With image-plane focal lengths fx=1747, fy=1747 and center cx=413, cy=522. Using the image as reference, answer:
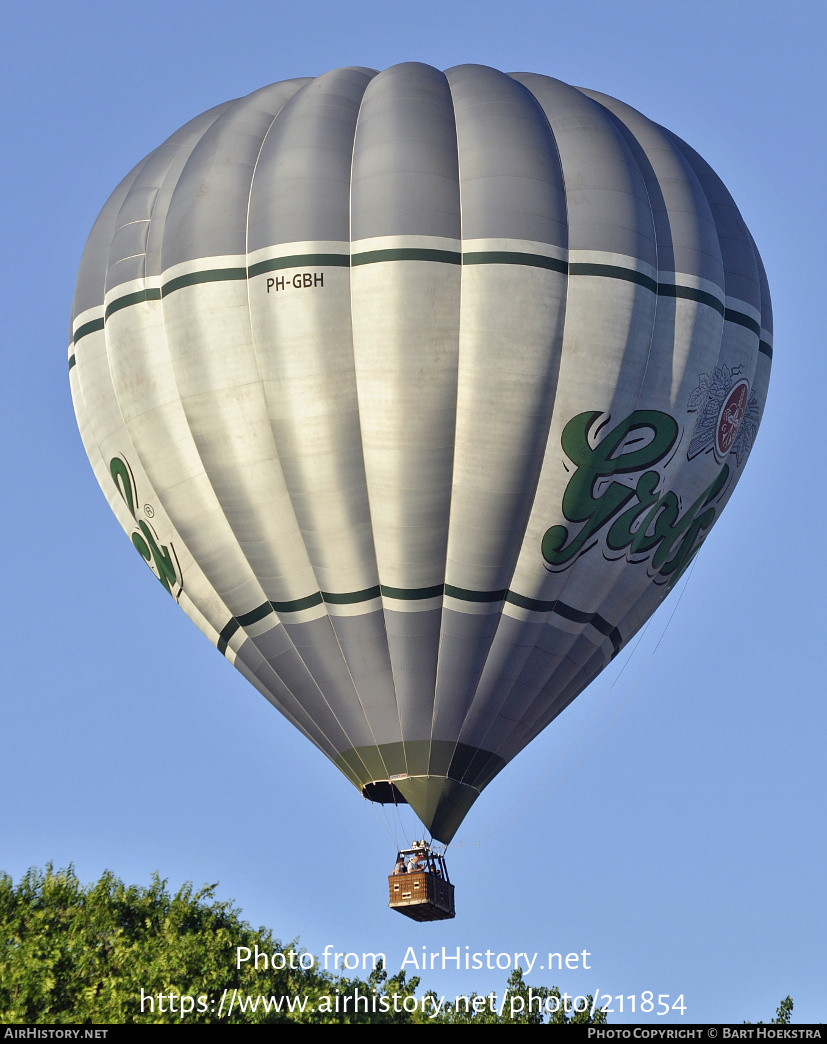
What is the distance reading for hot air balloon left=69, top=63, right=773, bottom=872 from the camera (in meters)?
27.2

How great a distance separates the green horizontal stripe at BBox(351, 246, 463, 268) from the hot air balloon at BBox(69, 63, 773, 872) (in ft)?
0.12

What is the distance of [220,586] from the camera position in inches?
1144

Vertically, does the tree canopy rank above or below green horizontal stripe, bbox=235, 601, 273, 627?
below

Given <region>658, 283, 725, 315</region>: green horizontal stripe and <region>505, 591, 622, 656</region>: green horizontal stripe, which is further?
<region>658, 283, 725, 315</region>: green horizontal stripe

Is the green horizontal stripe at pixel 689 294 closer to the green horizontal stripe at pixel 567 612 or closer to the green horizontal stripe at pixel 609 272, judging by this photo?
the green horizontal stripe at pixel 609 272

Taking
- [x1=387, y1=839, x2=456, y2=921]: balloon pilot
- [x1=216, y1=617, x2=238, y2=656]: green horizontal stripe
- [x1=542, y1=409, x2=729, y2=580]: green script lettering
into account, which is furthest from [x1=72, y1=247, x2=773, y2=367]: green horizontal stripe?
[x1=387, y1=839, x2=456, y2=921]: balloon pilot

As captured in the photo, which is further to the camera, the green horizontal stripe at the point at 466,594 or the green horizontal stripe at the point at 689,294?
the green horizontal stripe at the point at 689,294

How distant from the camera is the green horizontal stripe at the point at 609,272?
90.5 ft

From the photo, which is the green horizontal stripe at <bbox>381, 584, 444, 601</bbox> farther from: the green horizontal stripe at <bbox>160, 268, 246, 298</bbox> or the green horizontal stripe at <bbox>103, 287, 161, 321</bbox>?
the green horizontal stripe at <bbox>103, 287, 161, 321</bbox>

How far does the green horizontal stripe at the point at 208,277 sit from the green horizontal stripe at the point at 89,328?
2.20 m

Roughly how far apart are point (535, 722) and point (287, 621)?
14.7 feet

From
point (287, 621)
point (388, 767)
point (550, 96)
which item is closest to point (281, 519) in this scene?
point (287, 621)

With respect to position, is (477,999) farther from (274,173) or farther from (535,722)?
(274,173)

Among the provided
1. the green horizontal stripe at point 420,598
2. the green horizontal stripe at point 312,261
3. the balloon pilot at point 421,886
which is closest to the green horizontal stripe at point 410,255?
the green horizontal stripe at point 312,261
